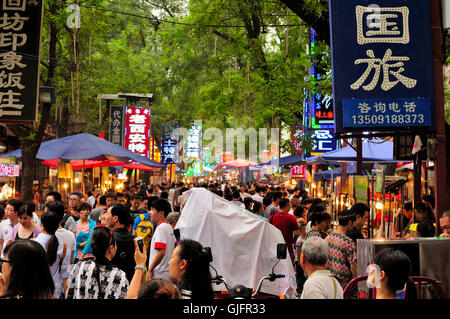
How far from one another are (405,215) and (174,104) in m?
26.1

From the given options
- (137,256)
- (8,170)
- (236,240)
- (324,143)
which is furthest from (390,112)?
(324,143)

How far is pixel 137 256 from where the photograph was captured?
5035 mm

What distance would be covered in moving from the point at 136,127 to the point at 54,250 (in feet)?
72.4

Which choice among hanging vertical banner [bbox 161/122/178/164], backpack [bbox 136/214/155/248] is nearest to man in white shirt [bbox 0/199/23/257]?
backpack [bbox 136/214/155/248]

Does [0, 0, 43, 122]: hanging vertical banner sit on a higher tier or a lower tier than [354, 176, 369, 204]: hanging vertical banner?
higher

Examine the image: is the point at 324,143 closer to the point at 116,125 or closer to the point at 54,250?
the point at 116,125

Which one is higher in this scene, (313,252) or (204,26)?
(204,26)

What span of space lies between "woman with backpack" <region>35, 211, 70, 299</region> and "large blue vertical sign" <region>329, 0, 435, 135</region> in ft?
14.0

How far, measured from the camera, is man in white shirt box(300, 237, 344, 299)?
4777mm

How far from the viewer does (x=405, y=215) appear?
40.0ft

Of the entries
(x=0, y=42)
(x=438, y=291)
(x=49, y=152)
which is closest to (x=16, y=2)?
(x=0, y=42)

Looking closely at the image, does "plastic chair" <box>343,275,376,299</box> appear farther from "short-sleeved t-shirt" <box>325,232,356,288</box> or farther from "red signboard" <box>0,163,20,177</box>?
"red signboard" <box>0,163,20,177</box>

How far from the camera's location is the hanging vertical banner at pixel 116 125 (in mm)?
28031
